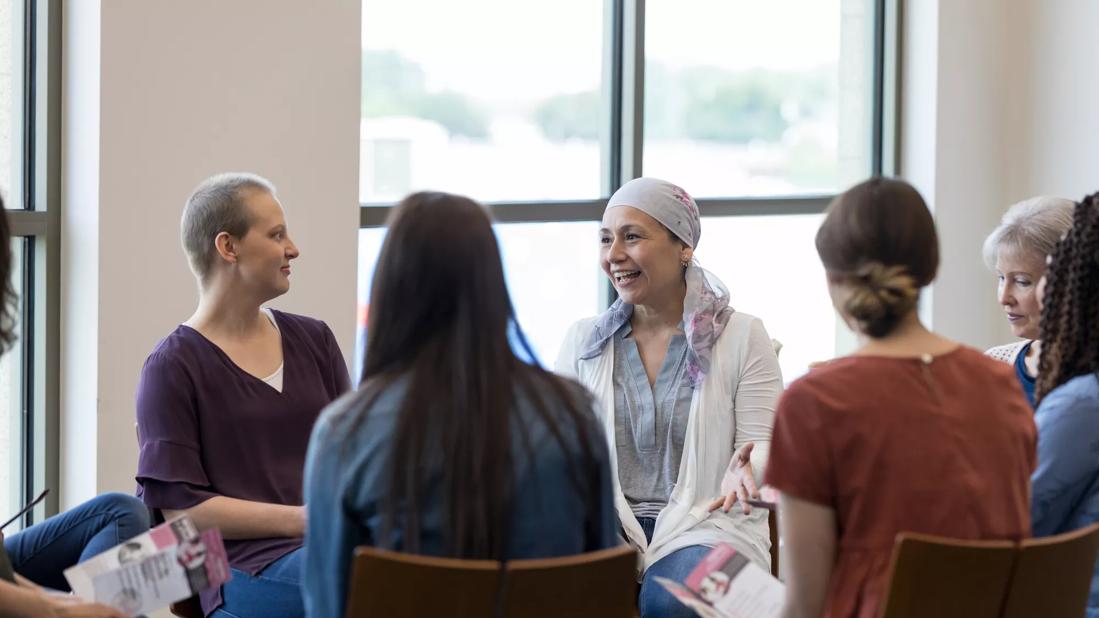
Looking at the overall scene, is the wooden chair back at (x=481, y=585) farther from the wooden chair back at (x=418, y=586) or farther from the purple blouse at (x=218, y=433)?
the purple blouse at (x=218, y=433)

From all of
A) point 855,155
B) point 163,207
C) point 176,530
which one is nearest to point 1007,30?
point 855,155

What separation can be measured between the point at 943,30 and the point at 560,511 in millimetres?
3800

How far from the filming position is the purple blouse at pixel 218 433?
262 centimetres

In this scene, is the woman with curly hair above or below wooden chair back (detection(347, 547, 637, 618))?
above

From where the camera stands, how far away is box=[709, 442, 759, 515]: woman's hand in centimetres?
287

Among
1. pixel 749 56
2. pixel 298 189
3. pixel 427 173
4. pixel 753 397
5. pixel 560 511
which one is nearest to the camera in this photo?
pixel 560 511

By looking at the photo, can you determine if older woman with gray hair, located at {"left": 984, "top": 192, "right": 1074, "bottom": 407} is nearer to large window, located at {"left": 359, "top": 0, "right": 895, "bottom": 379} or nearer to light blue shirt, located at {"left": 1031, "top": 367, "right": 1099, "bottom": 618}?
light blue shirt, located at {"left": 1031, "top": 367, "right": 1099, "bottom": 618}

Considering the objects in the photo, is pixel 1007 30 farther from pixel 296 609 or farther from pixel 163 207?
pixel 296 609

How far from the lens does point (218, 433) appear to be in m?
2.68

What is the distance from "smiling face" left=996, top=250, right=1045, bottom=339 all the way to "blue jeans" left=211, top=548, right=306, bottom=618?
1.67m

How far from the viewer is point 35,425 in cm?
350

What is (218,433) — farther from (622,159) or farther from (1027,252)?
(622,159)

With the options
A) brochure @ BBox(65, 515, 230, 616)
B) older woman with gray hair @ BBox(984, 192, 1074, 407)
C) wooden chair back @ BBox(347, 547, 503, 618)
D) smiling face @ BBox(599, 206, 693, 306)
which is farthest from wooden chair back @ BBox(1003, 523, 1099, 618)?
smiling face @ BBox(599, 206, 693, 306)

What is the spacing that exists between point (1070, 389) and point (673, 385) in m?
1.05
